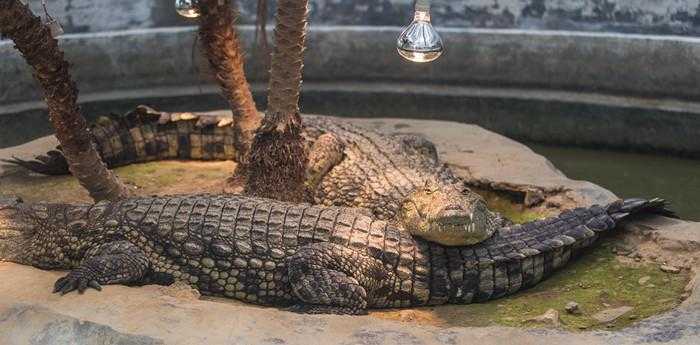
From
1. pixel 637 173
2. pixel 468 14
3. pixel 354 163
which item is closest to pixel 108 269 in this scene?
pixel 354 163

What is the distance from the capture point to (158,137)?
742cm

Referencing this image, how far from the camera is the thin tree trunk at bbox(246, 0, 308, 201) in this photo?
5.68 meters

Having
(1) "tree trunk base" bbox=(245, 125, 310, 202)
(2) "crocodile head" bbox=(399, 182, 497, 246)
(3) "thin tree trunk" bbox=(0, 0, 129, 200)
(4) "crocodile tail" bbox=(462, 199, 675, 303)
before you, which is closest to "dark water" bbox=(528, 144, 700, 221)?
(4) "crocodile tail" bbox=(462, 199, 675, 303)

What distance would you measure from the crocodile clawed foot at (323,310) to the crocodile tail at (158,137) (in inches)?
115

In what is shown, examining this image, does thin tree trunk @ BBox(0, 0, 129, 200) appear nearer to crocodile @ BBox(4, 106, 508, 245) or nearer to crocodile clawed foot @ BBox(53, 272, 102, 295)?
crocodile @ BBox(4, 106, 508, 245)

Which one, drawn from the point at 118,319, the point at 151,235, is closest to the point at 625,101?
the point at 151,235

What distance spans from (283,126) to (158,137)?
1864mm

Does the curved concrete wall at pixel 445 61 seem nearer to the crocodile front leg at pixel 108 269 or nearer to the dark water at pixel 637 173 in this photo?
the dark water at pixel 637 173

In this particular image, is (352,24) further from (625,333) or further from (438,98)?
(625,333)

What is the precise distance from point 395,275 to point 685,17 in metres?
5.33

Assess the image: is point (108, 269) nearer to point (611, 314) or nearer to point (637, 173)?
point (611, 314)

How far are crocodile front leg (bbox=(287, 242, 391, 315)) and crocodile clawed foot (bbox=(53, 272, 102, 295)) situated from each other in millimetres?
1000

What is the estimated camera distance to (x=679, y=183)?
26.2ft

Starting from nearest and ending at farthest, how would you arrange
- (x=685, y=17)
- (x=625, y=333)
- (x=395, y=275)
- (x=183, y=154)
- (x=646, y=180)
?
(x=625, y=333)
(x=395, y=275)
(x=183, y=154)
(x=646, y=180)
(x=685, y=17)
